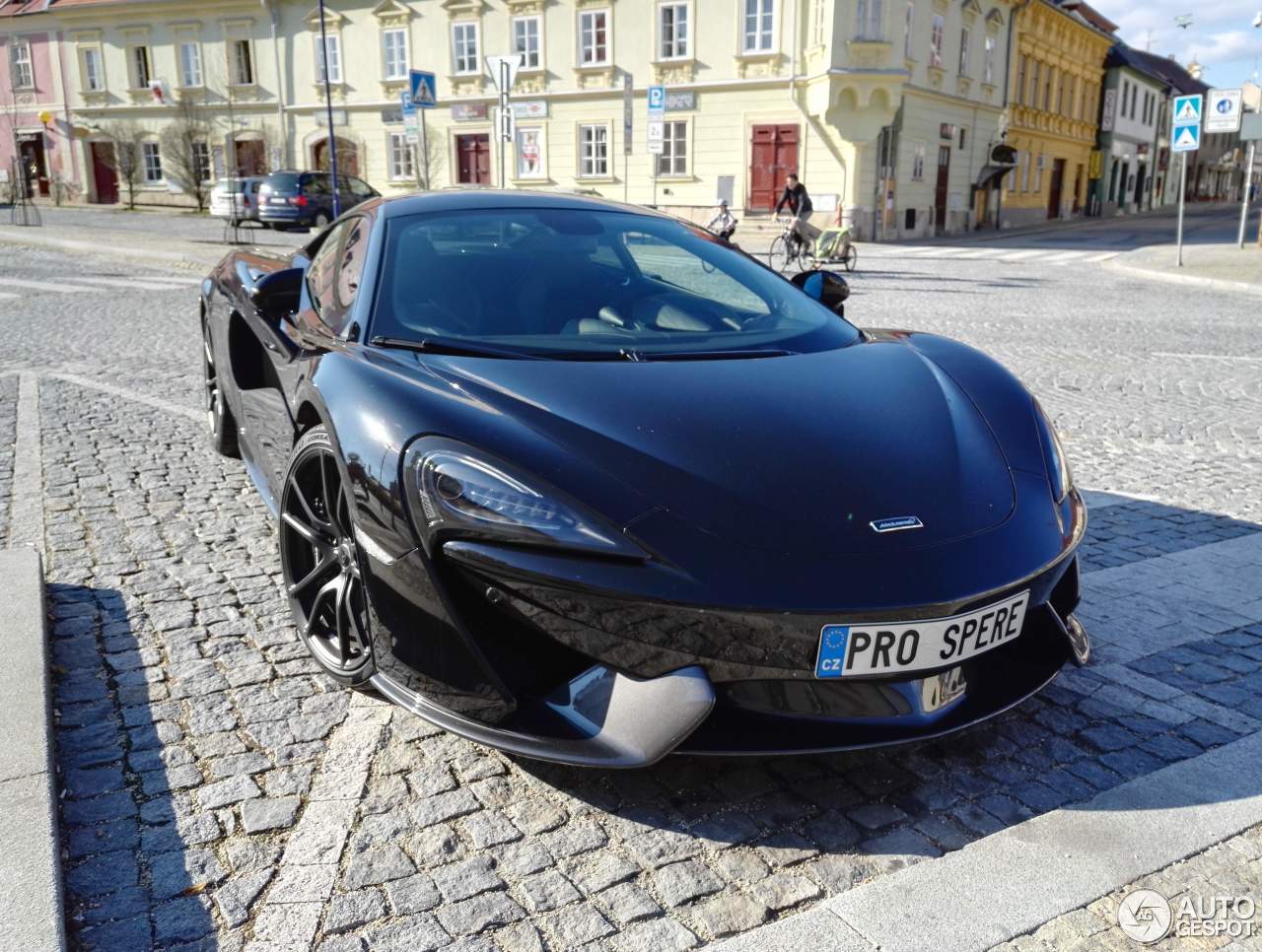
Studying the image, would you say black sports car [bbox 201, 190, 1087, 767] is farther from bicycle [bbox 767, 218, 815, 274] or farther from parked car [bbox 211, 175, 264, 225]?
parked car [bbox 211, 175, 264, 225]

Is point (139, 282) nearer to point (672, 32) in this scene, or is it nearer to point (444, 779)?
point (444, 779)

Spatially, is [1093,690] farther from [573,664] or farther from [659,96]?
[659,96]

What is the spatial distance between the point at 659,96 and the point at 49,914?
1927cm

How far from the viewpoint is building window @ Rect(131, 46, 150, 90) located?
39938 mm

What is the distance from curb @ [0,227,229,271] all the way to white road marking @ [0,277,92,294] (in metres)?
2.76

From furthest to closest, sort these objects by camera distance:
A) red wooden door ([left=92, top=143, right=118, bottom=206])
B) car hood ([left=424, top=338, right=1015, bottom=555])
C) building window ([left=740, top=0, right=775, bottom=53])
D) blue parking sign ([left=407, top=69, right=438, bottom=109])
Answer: red wooden door ([left=92, top=143, right=118, bottom=206]) < building window ([left=740, top=0, right=775, bottom=53]) < blue parking sign ([left=407, top=69, right=438, bottom=109]) < car hood ([left=424, top=338, right=1015, bottom=555])

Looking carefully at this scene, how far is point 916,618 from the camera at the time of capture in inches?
89.7

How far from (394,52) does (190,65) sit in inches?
364

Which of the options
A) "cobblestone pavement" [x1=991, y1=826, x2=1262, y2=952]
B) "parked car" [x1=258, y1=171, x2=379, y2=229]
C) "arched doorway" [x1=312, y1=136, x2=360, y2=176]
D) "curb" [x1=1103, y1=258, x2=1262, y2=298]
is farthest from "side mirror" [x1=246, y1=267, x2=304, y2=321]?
"arched doorway" [x1=312, y1=136, x2=360, y2=176]

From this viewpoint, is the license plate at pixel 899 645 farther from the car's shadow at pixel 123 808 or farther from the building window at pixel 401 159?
the building window at pixel 401 159

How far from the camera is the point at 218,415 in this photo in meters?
5.25

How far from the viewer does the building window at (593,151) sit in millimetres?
32719

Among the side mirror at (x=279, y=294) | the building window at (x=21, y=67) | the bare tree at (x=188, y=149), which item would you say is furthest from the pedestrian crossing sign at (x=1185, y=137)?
the building window at (x=21, y=67)

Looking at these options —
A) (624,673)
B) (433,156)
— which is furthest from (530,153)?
(624,673)
